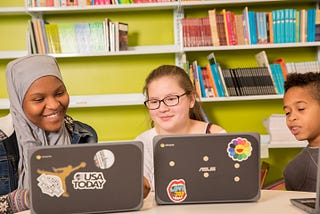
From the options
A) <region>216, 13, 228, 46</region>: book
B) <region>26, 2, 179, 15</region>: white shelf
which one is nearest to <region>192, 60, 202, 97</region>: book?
<region>216, 13, 228, 46</region>: book

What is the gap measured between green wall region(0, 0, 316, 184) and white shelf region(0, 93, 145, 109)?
0.05 m

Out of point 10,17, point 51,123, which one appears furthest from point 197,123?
point 10,17

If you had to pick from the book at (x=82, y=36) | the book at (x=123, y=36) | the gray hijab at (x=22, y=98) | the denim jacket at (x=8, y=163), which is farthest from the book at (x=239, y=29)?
the denim jacket at (x=8, y=163)

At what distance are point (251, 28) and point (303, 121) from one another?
1.30 m

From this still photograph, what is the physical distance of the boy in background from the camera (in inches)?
72.8

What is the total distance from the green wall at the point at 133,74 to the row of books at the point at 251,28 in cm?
31

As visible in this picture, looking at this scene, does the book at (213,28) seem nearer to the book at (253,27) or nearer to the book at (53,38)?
the book at (253,27)

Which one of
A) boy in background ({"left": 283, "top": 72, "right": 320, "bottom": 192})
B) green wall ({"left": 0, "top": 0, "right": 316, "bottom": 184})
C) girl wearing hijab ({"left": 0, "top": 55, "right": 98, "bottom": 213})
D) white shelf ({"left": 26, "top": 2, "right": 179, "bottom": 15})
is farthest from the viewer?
green wall ({"left": 0, "top": 0, "right": 316, "bottom": 184})

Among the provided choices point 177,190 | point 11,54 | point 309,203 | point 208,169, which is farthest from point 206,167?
point 11,54

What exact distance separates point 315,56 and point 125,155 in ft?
8.50

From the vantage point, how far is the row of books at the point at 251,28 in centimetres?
308

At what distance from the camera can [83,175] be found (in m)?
1.20

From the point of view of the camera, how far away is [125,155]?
4.00ft

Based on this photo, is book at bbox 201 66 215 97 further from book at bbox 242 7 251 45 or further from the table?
the table
